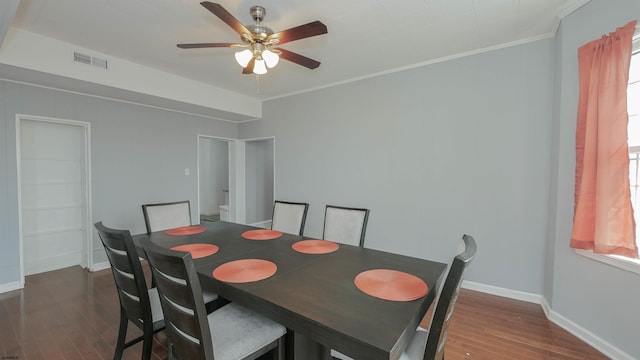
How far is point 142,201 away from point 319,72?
10.6 feet

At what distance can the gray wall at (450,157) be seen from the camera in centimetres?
262

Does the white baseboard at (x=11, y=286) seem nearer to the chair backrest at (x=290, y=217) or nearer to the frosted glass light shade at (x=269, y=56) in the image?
the chair backrest at (x=290, y=217)

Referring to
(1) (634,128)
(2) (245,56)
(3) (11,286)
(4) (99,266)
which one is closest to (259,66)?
(2) (245,56)

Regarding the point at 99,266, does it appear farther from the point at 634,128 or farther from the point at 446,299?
the point at 634,128

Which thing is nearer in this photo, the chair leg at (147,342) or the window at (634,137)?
the chair leg at (147,342)

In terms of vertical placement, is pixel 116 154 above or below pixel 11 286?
above

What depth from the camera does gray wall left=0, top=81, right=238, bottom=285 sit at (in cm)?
292

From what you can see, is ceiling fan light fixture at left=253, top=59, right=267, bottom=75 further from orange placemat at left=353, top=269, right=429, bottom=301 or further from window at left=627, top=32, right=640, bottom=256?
window at left=627, top=32, right=640, bottom=256

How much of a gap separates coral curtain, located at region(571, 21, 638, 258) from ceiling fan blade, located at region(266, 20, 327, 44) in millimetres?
2024

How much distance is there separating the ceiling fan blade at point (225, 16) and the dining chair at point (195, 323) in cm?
136

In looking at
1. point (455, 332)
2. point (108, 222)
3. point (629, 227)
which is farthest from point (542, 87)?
point (108, 222)

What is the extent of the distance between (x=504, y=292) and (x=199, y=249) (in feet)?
9.98

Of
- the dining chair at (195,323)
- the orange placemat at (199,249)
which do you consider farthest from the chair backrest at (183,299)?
the orange placemat at (199,249)

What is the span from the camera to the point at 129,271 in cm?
152
